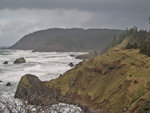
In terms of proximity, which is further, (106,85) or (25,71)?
(25,71)

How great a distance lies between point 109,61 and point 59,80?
7774 millimetres

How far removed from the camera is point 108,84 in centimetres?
3175

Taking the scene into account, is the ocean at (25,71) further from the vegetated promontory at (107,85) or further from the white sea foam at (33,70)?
the vegetated promontory at (107,85)

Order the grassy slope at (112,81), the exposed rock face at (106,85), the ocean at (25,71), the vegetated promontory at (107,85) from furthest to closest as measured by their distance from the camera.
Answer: the ocean at (25,71) → the grassy slope at (112,81) → the exposed rock face at (106,85) → the vegetated promontory at (107,85)

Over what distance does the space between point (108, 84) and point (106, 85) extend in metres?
0.29

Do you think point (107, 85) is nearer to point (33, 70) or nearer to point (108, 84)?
point (108, 84)

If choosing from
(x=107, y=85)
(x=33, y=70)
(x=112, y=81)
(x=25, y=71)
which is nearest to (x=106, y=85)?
(x=107, y=85)

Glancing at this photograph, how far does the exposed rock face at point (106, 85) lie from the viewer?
25.8 meters

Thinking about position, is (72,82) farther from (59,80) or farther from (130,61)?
(130,61)

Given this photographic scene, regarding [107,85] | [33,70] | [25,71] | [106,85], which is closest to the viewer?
[107,85]

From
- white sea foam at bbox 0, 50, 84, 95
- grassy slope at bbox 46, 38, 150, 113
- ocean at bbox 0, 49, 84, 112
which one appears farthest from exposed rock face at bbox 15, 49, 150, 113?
white sea foam at bbox 0, 50, 84, 95

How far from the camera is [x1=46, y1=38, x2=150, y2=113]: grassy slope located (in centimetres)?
2607

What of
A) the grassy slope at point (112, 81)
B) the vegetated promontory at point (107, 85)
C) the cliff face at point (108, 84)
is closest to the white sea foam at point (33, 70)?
the vegetated promontory at point (107, 85)

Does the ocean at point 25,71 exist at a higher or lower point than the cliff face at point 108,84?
lower
